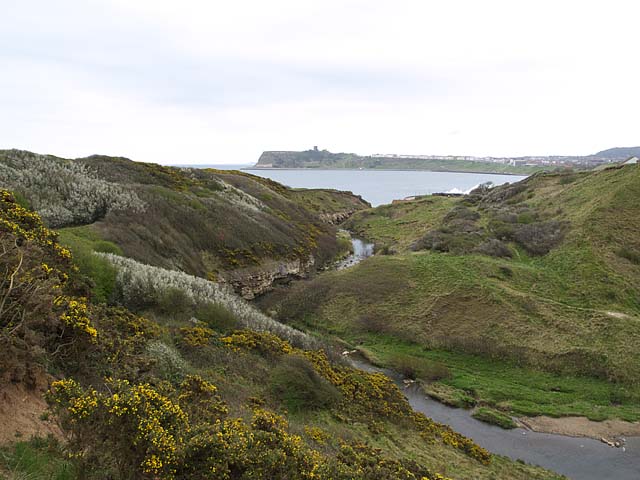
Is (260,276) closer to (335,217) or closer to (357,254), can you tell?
(357,254)

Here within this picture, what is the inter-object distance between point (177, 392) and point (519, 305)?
23.3 metres

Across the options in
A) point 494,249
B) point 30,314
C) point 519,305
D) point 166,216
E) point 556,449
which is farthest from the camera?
point 494,249

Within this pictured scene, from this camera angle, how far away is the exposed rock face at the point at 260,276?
32781mm

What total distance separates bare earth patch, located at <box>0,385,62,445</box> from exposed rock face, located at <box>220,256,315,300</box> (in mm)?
23593

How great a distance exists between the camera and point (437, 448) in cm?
1454

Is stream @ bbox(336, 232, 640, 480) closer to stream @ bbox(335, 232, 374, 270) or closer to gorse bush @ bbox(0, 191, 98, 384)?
gorse bush @ bbox(0, 191, 98, 384)

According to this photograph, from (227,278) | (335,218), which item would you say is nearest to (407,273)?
(227,278)

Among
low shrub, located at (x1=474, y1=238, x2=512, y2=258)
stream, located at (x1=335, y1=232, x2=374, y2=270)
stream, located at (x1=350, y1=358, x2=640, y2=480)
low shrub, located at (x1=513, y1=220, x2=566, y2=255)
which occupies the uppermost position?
low shrub, located at (x1=513, y1=220, x2=566, y2=255)

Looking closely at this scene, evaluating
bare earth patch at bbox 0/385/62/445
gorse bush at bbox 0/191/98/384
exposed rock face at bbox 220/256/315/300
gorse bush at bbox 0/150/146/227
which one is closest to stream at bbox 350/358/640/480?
gorse bush at bbox 0/191/98/384

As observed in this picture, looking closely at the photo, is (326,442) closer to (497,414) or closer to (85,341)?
(85,341)

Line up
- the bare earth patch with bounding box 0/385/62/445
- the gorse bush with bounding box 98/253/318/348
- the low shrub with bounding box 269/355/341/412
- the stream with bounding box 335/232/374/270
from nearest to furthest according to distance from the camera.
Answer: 1. the bare earth patch with bounding box 0/385/62/445
2. the low shrub with bounding box 269/355/341/412
3. the gorse bush with bounding box 98/253/318/348
4. the stream with bounding box 335/232/374/270

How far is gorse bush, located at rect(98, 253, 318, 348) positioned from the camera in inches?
660

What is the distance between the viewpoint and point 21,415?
294 inches

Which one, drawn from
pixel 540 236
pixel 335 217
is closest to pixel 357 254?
pixel 540 236
